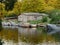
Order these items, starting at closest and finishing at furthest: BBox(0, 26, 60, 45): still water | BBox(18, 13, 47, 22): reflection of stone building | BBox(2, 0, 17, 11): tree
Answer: BBox(0, 26, 60, 45): still water < BBox(18, 13, 47, 22): reflection of stone building < BBox(2, 0, 17, 11): tree

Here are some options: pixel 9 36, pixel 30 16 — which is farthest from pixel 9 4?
pixel 9 36

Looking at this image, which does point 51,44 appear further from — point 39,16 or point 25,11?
point 25,11

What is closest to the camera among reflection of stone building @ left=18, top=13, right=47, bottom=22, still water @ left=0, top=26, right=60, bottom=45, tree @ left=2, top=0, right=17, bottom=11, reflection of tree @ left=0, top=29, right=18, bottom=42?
still water @ left=0, top=26, right=60, bottom=45

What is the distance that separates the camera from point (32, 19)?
163 ft

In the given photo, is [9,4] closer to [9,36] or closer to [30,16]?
[30,16]

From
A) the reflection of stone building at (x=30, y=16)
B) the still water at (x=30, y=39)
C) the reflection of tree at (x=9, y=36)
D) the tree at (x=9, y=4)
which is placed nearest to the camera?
the still water at (x=30, y=39)

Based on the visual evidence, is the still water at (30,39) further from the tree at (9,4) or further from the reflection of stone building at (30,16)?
the tree at (9,4)

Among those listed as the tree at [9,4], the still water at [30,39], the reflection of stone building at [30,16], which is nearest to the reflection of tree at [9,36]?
the still water at [30,39]

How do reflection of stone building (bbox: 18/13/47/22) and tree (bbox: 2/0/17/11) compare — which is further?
tree (bbox: 2/0/17/11)

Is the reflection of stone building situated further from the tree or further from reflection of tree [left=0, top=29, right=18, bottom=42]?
reflection of tree [left=0, top=29, right=18, bottom=42]

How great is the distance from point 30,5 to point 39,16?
4382mm

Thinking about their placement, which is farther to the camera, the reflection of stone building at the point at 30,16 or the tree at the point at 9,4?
the tree at the point at 9,4

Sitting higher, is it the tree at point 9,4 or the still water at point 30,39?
the still water at point 30,39

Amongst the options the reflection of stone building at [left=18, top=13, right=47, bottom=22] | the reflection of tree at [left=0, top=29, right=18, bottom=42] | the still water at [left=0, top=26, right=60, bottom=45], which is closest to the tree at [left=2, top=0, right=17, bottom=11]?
the reflection of stone building at [left=18, top=13, right=47, bottom=22]
